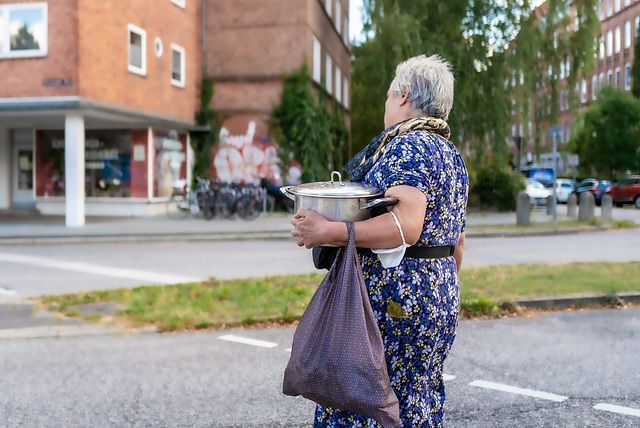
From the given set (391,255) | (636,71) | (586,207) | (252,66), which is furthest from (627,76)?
(391,255)

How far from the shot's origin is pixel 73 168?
62.4 ft

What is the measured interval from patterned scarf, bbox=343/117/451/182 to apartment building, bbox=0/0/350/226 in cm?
1696

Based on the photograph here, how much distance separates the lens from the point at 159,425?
12.8 feet

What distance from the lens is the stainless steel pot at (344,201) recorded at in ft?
7.65

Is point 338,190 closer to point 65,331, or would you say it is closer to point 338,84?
point 65,331

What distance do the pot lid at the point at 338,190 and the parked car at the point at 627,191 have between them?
34.6 metres

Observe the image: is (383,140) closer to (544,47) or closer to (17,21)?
(17,21)

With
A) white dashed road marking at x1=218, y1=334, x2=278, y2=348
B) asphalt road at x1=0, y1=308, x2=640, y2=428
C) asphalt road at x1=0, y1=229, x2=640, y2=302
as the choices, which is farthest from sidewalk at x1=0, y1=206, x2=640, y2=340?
white dashed road marking at x1=218, y1=334, x2=278, y2=348

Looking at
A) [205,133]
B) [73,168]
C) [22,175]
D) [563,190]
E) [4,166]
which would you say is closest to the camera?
[73,168]

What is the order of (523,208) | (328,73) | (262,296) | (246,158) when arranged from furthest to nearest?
1. (328,73)
2. (246,158)
3. (523,208)
4. (262,296)

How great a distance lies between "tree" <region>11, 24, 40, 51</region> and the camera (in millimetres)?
18953

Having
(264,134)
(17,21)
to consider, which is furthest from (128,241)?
(264,134)

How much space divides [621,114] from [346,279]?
51.1m

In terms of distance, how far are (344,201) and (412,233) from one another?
25cm
